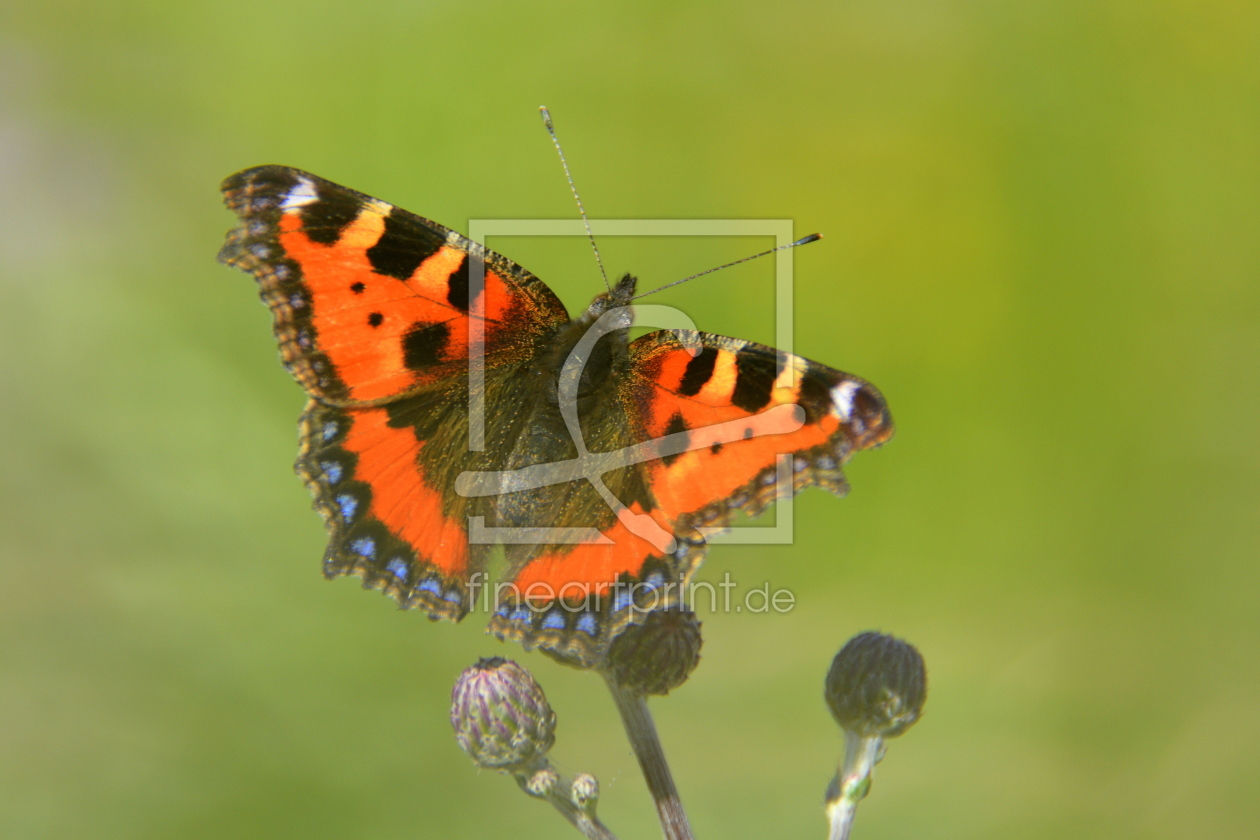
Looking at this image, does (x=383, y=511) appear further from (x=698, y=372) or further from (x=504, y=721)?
(x=698, y=372)

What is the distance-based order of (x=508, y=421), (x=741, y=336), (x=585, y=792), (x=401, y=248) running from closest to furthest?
1. (x=585, y=792)
2. (x=401, y=248)
3. (x=508, y=421)
4. (x=741, y=336)

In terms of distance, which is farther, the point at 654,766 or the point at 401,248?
the point at 401,248

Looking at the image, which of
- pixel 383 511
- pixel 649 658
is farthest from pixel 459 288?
pixel 649 658

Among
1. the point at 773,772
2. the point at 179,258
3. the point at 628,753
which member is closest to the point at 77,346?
the point at 179,258

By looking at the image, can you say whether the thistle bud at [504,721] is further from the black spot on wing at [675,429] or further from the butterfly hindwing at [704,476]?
the black spot on wing at [675,429]

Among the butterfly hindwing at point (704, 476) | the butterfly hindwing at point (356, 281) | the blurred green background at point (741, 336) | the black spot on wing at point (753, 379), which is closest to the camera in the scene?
the butterfly hindwing at point (704, 476)

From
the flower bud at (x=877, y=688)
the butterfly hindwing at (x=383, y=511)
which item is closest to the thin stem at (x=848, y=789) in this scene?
the flower bud at (x=877, y=688)

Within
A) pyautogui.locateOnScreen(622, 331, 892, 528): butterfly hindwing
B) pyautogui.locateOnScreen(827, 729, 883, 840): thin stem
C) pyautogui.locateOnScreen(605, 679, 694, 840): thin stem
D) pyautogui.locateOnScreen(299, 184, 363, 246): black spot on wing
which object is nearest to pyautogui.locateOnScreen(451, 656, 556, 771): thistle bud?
pyautogui.locateOnScreen(605, 679, 694, 840): thin stem
